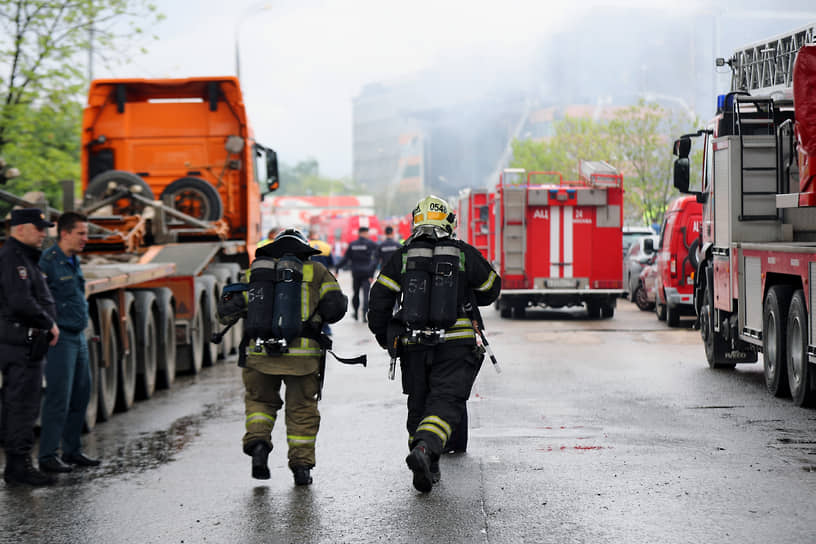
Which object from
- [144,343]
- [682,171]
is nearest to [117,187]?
[144,343]

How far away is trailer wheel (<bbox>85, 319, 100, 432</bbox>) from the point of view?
1031 cm

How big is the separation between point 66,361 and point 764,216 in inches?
280

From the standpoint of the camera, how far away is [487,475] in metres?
7.66

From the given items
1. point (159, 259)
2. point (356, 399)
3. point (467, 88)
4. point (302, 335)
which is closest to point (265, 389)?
point (302, 335)

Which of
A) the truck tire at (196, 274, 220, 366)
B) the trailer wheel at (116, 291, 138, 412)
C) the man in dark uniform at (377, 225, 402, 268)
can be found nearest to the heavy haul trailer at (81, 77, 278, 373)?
the truck tire at (196, 274, 220, 366)

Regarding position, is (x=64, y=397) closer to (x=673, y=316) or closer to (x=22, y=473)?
(x=22, y=473)

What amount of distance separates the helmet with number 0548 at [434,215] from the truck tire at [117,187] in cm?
917

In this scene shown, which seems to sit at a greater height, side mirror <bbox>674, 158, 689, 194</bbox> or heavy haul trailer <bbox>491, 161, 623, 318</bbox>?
side mirror <bbox>674, 158, 689, 194</bbox>

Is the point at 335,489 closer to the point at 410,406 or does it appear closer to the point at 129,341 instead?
the point at 410,406

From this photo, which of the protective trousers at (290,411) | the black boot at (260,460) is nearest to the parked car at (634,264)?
the protective trousers at (290,411)

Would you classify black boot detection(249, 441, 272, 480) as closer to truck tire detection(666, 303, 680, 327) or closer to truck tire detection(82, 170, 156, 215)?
truck tire detection(82, 170, 156, 215)

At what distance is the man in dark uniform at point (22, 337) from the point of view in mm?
7762

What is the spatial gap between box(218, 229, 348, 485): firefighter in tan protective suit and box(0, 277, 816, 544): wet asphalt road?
32cm

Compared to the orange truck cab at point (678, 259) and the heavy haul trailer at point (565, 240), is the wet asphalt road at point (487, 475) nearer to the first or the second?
the orange truck cab at point (678, 259)
